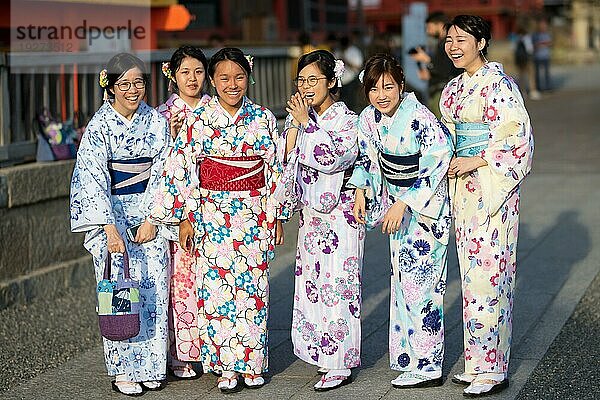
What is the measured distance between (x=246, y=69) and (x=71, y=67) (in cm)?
353

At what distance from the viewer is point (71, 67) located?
8281 millimetres

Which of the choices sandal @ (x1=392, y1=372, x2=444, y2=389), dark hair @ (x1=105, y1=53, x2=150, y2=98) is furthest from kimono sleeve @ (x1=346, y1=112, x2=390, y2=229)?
dark hair @ (x1=105, y1=53, x2=150, y2=98)

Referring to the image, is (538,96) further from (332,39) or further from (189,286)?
(189,286)

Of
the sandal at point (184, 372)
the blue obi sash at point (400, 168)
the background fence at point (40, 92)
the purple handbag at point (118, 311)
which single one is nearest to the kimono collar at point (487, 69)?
the blue obi sash at point (400, 168)

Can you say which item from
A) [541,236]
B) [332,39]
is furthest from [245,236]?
[332,39]

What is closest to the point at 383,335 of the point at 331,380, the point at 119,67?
the point at 331,380

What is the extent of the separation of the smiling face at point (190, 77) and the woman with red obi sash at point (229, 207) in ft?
0.88

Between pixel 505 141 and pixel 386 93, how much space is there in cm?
59

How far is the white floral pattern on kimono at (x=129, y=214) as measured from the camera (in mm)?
5098

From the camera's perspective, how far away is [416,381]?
5113 millimetres

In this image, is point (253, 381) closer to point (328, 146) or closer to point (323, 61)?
point (328, 146)

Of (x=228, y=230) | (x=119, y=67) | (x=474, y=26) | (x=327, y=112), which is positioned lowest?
(x=228, y=230)

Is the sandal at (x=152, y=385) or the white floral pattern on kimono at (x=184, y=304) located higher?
the white floral pattern on kimono at (x=184, y=304)

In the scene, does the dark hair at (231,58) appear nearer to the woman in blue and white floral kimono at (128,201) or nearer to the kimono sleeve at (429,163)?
the woman in blue and white floral kimono at (128,201)
